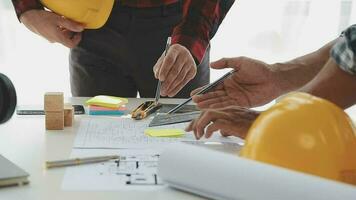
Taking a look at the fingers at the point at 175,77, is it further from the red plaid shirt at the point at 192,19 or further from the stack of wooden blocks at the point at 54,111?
the stack of wooden blocks at the point at 54,111

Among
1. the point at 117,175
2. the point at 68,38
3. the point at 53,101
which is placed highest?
the point at 68,38

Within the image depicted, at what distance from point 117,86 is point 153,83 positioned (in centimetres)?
9

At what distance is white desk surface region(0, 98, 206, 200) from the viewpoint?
665 millimetres

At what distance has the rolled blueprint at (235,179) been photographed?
56 centimetres

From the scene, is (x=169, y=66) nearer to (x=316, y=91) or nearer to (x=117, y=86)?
(x=117, y=86)

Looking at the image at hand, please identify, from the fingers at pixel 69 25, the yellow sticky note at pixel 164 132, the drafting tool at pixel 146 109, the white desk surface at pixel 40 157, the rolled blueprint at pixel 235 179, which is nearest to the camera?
the rolled blueprint at pixel 235 179

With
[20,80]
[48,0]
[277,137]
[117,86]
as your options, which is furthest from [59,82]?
[277,137]

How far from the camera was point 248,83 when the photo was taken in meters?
1.13

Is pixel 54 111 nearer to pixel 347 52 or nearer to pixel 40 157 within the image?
pixel 40 157

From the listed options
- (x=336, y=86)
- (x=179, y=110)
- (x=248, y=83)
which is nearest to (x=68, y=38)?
(x=179, y=110)

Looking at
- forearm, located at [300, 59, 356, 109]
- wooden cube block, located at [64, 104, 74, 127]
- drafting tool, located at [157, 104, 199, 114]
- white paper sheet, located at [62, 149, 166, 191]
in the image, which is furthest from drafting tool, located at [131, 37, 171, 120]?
forearm, located at [300, 59, 356, 109]

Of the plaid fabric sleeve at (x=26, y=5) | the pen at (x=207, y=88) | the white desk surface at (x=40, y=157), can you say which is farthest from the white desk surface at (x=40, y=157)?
the plaid fabric sleeve at (x=26, y=5)

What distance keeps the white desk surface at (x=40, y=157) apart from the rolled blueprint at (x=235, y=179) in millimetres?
33

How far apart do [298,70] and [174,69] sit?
26 centimetres
